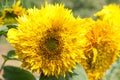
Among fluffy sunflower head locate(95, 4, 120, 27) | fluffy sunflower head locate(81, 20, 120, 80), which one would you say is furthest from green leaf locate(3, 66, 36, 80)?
fluffy sunflower head locate(95, 4, 120, 27)

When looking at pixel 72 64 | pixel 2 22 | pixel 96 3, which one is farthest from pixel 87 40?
pixel 96 3

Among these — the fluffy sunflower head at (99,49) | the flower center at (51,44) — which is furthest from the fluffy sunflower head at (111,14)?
the flower center at (51,44)

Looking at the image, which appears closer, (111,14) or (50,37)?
(50,37)

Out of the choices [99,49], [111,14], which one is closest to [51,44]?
[99,49]

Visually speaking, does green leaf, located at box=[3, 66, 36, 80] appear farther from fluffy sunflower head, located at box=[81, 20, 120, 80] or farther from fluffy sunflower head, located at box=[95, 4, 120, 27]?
fluffy sunflower head, located at box=[95, 4, 120, 27]

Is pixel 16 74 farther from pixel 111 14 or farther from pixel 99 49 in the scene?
pixel 111 14

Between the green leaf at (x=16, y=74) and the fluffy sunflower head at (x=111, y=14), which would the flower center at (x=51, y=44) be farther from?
the fluffy sunflower head at (x=111, y=14)
